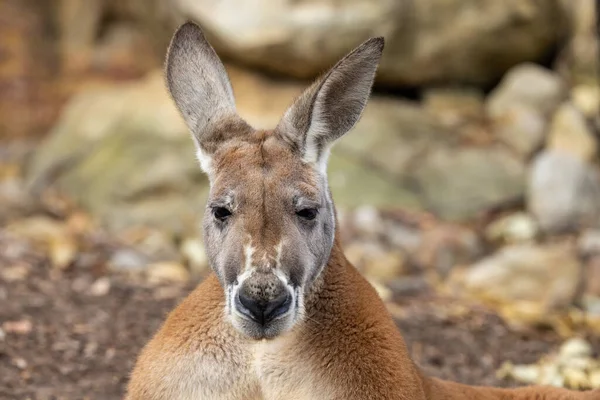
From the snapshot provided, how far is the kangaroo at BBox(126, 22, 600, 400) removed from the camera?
11.4 ft

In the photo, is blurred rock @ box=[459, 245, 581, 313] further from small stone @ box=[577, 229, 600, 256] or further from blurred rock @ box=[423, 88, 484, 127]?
blurred rock @ box=[423, 88, 484, 127]

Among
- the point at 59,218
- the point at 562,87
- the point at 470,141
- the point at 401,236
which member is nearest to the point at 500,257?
the point at 401,236

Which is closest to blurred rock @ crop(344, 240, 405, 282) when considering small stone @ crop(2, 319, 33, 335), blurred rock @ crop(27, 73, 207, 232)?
Result: blurred rock @ crop(27, 73, 207, 232)

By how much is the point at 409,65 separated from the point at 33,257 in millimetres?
4235

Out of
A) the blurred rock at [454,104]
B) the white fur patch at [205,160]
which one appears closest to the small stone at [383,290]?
the blurred rock at [454,104]

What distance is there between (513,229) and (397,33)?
2.34 m

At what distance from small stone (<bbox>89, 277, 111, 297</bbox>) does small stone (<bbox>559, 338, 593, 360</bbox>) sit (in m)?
3.36

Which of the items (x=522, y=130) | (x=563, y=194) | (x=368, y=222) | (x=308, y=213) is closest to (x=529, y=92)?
(x=522, y=130)

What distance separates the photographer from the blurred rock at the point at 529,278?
7.68 m

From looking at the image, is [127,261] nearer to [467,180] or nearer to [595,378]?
[467,180]

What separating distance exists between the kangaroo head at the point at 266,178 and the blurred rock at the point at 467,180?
530cm

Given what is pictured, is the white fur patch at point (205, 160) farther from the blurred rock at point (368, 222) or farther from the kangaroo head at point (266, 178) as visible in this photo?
the blurred rock at point (368, 222)

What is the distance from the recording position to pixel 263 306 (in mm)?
3275

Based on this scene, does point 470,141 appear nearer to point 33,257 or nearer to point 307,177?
point 33,257
